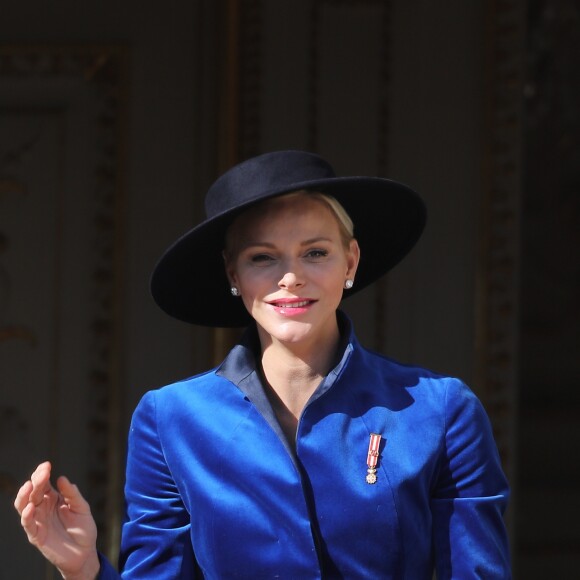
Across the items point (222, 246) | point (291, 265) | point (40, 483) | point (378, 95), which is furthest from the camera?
point (378, 95)

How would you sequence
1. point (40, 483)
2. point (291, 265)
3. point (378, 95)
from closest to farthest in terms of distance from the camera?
point (40, 483) < point (291, 265) < point (378, 95)

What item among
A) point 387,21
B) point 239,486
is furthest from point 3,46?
point 239,486

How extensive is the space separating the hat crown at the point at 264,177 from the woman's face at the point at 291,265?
1.1 inches

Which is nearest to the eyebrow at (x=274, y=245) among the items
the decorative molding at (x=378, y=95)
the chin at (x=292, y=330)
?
the chin at (x=292, y=330)

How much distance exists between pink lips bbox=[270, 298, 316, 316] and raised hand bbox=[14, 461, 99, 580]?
389 mm

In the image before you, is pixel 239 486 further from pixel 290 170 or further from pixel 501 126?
pixel 501 126

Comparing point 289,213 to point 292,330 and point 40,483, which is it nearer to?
point 292,330

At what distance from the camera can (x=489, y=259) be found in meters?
3.45

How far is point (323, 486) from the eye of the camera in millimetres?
2008

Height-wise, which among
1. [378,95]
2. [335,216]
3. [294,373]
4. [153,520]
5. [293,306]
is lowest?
[153,520]

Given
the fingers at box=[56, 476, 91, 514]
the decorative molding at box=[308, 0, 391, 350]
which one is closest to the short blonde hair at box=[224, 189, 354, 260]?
the fingers at box=[56, 476, 91, 514]

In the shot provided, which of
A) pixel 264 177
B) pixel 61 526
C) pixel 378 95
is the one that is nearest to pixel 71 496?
pixel 61 526

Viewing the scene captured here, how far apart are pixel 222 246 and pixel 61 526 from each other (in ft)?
1.61

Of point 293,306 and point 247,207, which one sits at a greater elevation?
point 247,207
